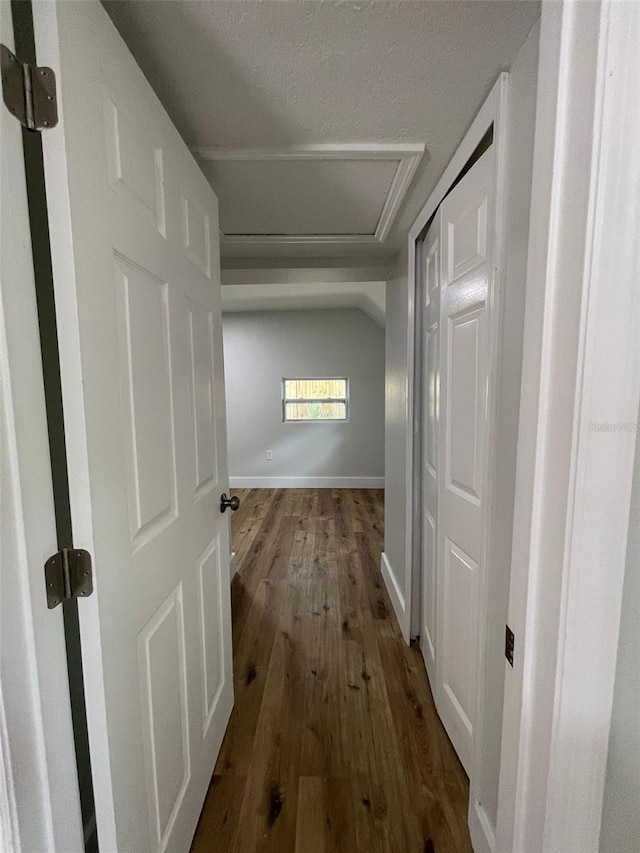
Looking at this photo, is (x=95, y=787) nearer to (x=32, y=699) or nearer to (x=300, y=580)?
(x=32, y=699)

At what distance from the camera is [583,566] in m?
0.47

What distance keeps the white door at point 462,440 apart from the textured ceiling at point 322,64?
0.69 feet

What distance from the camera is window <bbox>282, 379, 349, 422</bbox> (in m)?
5.02

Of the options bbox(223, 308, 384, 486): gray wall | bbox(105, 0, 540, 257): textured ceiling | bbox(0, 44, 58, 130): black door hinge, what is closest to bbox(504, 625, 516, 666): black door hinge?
bbox(0, 44, 58, 130): black door hinge

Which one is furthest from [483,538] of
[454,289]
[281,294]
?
[281,294]

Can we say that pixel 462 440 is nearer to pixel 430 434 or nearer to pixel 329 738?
pixel 430 434

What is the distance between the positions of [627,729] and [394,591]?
1822 millimetres

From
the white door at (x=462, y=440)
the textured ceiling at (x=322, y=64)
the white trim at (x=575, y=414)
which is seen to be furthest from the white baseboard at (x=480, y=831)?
the textured ceiling at (x=322, y=64)

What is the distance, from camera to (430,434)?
5.37ft

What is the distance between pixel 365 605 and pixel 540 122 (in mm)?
2395

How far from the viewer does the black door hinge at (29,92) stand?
0.50 meters

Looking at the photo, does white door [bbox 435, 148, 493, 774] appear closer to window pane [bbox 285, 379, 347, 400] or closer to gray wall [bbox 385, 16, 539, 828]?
gray wall [bbox 385, 16, 539, 828]

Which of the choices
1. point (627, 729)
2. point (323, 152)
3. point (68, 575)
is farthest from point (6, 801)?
point (323, 152)

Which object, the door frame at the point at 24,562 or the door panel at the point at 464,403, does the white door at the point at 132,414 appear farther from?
the door panel at the point at 464,403
